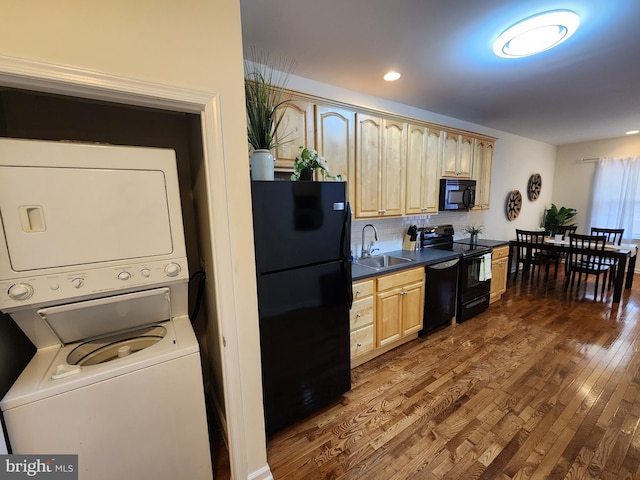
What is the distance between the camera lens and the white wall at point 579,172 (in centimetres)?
519

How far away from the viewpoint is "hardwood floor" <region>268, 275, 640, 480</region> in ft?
4.99

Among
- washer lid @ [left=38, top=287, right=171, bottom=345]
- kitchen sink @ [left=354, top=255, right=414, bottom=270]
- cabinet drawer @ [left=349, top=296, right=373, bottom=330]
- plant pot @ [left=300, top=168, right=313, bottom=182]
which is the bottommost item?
cabinet drawer @ [left=349, top=296, right=373, bottom=330]

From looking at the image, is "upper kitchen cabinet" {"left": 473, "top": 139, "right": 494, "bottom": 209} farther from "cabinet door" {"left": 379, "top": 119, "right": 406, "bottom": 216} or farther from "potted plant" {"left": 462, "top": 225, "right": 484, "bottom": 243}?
"cabinet door" {"left": 379, "top": 119, "right": 406, "bottom": 216}

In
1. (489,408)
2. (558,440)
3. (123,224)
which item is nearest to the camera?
(123,224)

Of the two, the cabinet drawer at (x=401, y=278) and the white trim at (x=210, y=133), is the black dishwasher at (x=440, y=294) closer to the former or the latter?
the cabinet drawer at (x=401, y=278)

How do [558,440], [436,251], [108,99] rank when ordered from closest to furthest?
[108,99] < [558,440] < [436,251]

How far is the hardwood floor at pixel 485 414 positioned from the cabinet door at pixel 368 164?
1.49 metres

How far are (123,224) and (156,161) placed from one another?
307mm

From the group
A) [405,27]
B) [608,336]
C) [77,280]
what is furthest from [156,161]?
[608,336]

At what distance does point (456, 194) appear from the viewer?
11.2ft

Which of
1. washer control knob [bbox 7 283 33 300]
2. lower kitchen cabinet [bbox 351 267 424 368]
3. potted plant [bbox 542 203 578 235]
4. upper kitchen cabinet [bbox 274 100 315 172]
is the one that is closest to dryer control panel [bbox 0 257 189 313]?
washer control knob [bbox 7 283 33 300]

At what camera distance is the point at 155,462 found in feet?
3.93

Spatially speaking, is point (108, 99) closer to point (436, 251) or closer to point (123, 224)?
point (123, 224)

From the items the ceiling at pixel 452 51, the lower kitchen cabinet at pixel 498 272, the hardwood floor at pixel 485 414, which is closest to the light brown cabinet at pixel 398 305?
the hardwood floor at pixel 485 414
